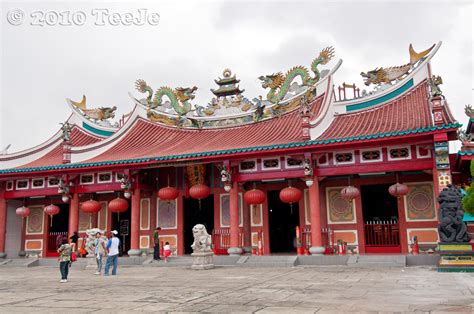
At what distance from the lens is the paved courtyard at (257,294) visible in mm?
6211

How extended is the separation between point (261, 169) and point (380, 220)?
501 centimetres

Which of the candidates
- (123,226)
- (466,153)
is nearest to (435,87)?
(466,153)

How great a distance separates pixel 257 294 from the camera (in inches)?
299

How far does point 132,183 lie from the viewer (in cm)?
1750

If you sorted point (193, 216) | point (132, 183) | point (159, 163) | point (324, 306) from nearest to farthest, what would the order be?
1. point (324, 306)
2. point (159, 163)
3. point (132, 183)
4. point (193, 216)

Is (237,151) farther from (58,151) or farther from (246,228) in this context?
(58,151)

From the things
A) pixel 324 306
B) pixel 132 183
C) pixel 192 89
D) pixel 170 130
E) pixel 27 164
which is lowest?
pixel 324 306

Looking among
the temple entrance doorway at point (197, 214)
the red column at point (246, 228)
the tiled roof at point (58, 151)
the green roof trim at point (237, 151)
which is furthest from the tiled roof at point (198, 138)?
the red column at point (246, 228)

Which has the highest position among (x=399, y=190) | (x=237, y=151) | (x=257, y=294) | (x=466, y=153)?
(x=237, y=151)

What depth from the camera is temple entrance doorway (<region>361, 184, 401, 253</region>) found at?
1566 centimetres

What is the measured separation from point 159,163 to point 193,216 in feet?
13.0

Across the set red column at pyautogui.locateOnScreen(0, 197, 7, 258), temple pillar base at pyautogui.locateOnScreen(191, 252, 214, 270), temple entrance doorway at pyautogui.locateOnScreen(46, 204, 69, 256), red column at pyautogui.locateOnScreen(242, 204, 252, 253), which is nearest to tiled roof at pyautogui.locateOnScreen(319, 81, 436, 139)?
red column at pyautogui.locateOnScreen(242, 204, 252, 253)

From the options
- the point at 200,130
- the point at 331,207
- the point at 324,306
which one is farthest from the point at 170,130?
the point at 324,306

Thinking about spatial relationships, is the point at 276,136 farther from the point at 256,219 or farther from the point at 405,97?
the point at 405,97
